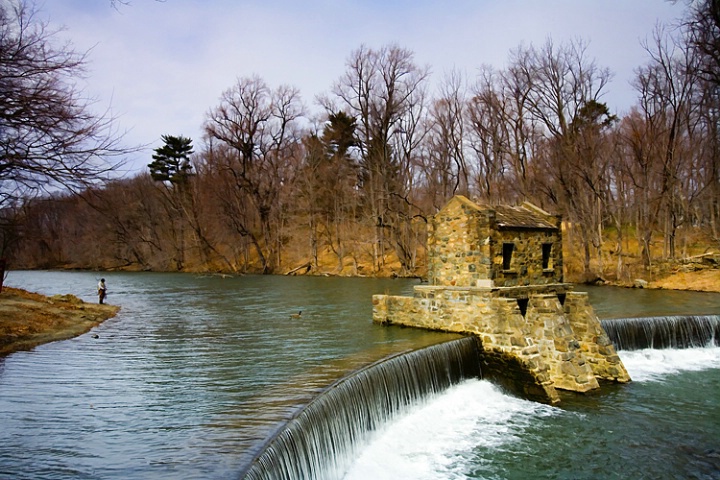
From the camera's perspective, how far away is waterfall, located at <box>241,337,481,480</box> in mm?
6133

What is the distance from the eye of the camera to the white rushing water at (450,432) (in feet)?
26.0

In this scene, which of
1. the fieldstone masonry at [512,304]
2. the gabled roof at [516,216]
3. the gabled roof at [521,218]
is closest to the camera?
the fieldstone masonry at [512,304]

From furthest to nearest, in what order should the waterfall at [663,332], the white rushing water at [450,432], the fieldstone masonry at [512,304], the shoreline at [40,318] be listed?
the waterfall at [663,332]
the shoreline at [40,318]
the fieldstone masonry at [512,304]
the white rushing water at [450,432]

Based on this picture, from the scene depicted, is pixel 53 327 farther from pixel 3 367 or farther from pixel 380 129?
pixel 380 129

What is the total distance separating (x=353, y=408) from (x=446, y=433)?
2.25m

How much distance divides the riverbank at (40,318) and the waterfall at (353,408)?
842cm

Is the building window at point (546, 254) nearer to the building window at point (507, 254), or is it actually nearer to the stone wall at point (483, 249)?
the stone wall at point (483, 249)

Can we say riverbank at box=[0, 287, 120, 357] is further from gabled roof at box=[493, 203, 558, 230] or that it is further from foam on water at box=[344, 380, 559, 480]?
gabled roof at box=[493, 203, 558, 230]

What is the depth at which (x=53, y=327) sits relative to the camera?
1500cm

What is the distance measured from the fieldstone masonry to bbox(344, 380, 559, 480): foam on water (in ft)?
2.84

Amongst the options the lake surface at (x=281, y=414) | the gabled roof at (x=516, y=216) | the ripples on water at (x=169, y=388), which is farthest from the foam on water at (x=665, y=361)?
the ripples on water at (x=169, y=388)

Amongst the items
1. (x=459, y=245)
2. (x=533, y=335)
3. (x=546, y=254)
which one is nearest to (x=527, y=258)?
(x=546, y=254)

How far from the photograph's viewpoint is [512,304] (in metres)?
12.6

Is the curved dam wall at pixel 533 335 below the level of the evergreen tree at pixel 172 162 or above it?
below
